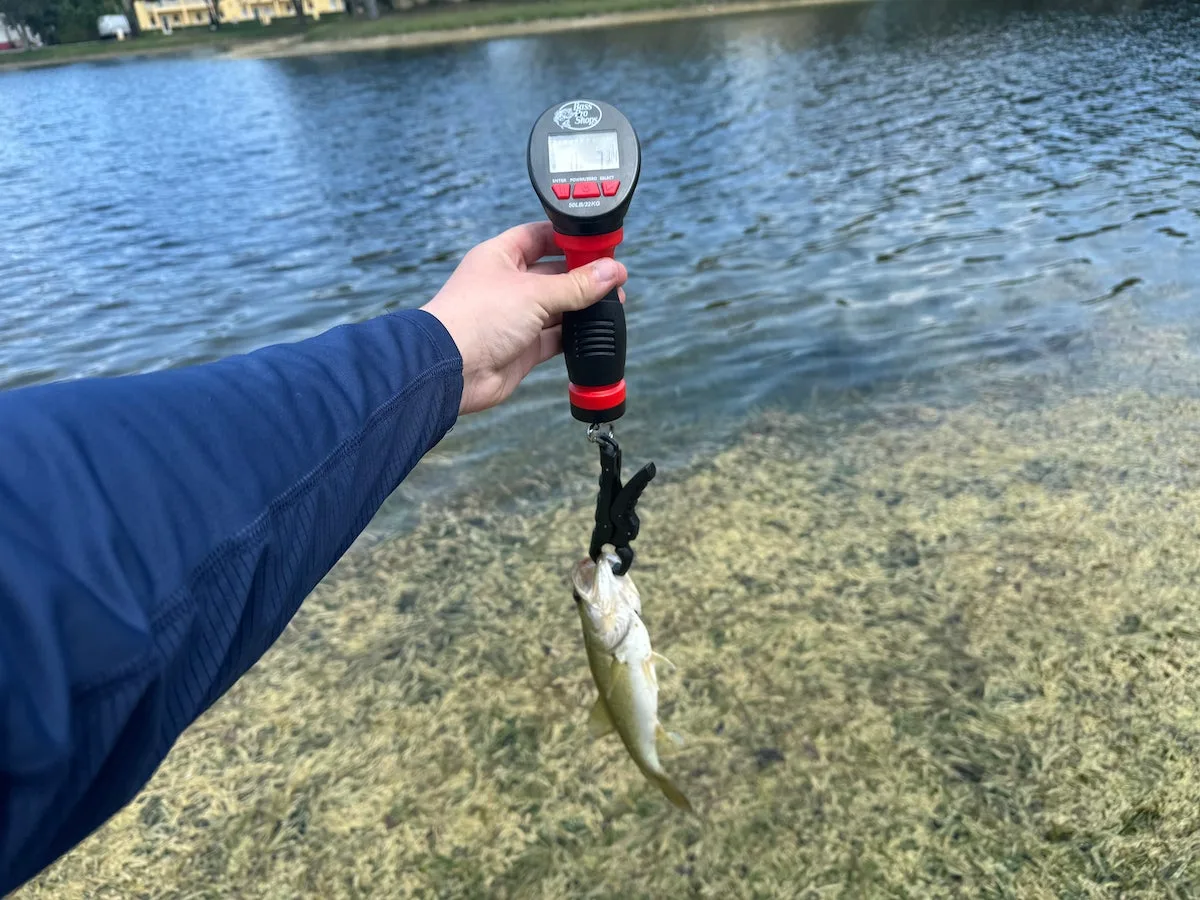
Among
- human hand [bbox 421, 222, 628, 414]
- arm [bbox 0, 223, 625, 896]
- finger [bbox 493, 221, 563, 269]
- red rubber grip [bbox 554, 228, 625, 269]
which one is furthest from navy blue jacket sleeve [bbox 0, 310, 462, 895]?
finger [bbox 493, 221, 563, 269]

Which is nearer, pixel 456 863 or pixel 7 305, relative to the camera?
pixel 456 863

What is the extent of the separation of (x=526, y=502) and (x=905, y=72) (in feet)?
68.3

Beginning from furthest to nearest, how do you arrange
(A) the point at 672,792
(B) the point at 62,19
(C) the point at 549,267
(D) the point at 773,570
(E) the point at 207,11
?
1. (E) the point at 207,11
2. (B) the point at 62,19
3. (D) the point at 773,570
4. (A) the point at 672,792
5. (C) the point at 549,267

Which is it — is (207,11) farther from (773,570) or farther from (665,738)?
(665,738)

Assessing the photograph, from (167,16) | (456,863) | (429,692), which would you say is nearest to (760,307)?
(429,692)

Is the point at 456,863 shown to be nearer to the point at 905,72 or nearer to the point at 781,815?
the point at 781,815

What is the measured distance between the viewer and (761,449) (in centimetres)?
552

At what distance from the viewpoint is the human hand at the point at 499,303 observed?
2.23 m

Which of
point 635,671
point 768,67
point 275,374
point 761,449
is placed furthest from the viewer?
point 768,67

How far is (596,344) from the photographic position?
222 cm

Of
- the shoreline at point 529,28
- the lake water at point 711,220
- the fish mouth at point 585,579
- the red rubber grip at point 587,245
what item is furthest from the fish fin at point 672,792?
the shoreline at point 529,28

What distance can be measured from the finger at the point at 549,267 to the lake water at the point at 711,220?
298cm

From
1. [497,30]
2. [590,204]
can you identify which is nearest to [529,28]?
[497,30]

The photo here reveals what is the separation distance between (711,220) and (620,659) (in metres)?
9.79
